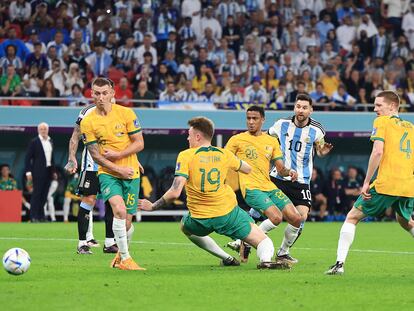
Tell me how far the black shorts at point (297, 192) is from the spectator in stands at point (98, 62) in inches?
551

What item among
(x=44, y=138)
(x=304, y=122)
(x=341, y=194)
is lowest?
(x=341, y=194)

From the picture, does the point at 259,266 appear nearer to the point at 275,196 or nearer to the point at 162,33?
the point at 275,196

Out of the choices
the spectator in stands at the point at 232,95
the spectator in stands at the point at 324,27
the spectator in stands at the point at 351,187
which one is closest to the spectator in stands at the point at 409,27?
the spectator in stands at the point at 324,27

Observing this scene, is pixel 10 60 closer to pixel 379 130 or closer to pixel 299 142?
pixel 299 142

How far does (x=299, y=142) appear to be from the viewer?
532 inches

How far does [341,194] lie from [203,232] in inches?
685

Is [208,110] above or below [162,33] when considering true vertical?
below

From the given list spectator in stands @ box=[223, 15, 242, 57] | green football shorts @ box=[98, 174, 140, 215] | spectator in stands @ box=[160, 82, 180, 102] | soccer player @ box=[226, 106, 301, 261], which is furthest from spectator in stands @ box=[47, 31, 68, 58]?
green football shorts @ box=[98, 174, 140, 215]

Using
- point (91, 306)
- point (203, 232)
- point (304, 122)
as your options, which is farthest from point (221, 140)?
point (91, 306)

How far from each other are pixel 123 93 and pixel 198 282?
16.7m

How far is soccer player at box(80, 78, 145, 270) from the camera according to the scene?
11680mm

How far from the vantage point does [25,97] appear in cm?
2572

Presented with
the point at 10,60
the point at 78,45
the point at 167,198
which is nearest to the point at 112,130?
the point at 167,198

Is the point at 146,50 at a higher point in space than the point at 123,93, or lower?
higher
